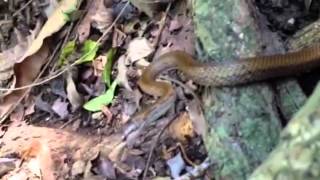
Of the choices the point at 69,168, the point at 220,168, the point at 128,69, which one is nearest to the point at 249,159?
the point at 220,168

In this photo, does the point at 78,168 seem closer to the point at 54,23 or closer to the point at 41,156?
the point at 41,156

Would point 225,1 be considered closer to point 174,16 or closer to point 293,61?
point 293,61

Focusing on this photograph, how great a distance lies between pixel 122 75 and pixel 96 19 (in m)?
0.68

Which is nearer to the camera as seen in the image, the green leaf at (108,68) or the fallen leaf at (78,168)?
the fallen leaf at (78,168)

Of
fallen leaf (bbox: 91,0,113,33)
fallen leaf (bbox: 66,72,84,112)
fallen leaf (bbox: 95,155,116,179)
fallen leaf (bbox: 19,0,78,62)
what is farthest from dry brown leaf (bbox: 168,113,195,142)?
fallen leaf (bbox: 19,0,78,62)

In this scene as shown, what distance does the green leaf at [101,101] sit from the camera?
5113mm

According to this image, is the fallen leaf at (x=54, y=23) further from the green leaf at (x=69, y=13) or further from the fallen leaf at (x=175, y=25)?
the fallen leaf at (x=175, y=25)

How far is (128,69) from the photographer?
529 cm

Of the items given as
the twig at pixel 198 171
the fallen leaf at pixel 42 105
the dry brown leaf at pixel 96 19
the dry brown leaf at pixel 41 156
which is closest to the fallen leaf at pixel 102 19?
the dry brown leaf at pixel 96 19

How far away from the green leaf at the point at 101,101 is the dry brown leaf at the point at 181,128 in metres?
0.74

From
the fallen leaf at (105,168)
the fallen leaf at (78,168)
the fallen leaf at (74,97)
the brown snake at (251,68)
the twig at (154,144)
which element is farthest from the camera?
the fallen leaf at (74,97)

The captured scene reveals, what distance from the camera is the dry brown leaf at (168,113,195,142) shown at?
447 centimetres

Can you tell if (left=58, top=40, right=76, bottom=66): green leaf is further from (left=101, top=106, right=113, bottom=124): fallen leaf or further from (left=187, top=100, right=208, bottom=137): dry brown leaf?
(left=187, top=100, right=208, bottom=137): dry brown leaf

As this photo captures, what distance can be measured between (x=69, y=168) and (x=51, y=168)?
0.15m
